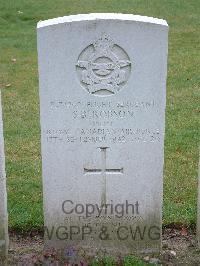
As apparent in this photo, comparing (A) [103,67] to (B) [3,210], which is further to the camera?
(B) [3,210]

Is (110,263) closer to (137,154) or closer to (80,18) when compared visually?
(137,154)

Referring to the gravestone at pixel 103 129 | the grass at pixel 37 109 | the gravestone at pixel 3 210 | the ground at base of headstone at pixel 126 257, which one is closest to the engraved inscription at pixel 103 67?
the gravestone at pixel 103 129

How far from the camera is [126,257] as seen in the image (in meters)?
4.98

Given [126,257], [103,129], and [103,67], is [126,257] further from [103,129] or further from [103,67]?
[103,67]

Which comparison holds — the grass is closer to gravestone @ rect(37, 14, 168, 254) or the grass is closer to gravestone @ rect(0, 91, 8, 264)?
gravestone @ rect(0, 91, 8, 264)

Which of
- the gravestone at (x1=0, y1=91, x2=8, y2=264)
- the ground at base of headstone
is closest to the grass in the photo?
the ground at base of headstone

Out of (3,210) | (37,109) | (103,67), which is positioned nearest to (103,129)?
(103,67)

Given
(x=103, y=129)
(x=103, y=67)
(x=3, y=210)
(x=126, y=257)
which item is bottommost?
(x=126, y=257)

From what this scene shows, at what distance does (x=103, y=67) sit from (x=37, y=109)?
4.13m

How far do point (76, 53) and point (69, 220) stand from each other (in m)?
1.43

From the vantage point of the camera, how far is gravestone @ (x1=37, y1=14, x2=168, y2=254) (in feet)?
15.3

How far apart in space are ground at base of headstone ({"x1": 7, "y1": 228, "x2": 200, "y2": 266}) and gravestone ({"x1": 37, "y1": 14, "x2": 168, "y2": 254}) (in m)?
0.14

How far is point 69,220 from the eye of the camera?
5.20 meters

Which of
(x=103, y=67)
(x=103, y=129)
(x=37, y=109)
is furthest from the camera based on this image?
(x=37, y=109)
